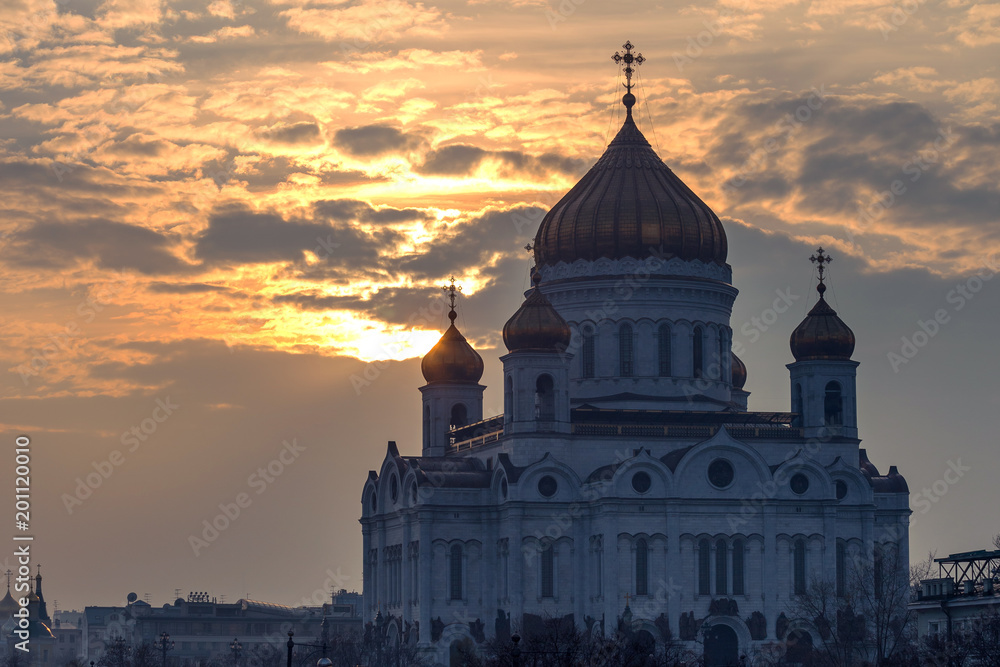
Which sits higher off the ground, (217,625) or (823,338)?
(823,338)

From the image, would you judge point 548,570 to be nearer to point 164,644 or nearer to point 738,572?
point 738,572

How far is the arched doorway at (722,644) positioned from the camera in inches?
2714

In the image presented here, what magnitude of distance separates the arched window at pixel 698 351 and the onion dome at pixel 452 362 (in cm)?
940

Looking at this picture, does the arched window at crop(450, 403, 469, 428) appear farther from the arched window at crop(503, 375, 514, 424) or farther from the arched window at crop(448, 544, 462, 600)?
the arched window at crop(448, 544, 462, 600)

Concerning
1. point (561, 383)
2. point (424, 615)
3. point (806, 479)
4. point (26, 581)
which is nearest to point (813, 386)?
point (806, 479)

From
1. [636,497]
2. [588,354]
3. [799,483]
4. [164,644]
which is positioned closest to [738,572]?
[799,483]

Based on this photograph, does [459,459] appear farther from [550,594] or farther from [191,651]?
[191,651]

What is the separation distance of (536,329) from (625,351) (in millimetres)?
5475

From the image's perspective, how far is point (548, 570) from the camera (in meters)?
70.3

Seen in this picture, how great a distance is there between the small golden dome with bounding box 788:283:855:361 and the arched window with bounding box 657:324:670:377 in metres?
4.74

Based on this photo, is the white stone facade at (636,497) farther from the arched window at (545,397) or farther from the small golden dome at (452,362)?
the small golden dome at (452,362)

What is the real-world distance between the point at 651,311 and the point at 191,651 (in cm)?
4626

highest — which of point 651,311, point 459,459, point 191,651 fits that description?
point 651,311

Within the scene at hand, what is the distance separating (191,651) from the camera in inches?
4380
